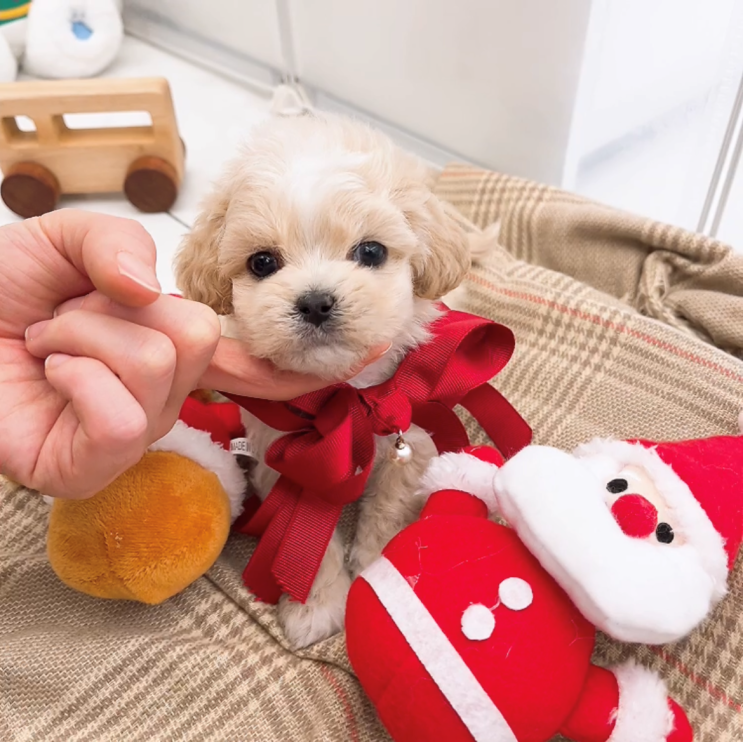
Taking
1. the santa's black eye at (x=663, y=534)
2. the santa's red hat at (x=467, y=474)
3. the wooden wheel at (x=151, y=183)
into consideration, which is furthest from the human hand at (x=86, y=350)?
the wooden wheel at (x=151, y=183)

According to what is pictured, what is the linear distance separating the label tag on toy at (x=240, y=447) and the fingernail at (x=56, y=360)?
0.40m

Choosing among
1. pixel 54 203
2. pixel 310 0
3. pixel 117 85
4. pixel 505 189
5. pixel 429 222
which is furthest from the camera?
pixel 310 0

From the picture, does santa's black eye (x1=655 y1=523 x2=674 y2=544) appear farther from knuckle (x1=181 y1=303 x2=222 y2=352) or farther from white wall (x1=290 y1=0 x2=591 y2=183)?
white wall (x1=290 y1=0 x2=591 y2=183)

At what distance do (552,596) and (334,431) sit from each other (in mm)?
310

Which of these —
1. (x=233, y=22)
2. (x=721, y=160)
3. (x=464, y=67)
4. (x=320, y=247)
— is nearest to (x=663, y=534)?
(x=320, y=247)

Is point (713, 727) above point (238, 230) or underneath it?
underneath

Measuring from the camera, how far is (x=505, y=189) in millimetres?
1533

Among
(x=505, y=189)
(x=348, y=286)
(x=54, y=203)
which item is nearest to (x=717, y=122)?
(x=505, y=189)

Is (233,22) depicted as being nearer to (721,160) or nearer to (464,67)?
(464,67)

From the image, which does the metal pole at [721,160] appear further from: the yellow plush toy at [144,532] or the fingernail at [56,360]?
the fingernail at [56,360]

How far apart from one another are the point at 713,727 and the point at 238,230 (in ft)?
2.54

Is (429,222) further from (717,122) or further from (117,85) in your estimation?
(117,85)

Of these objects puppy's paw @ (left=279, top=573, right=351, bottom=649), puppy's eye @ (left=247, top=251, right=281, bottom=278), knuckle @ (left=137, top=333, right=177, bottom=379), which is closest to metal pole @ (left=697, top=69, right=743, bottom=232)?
puppy's eye @ (left=247, top=251, right=281, bottom=278)

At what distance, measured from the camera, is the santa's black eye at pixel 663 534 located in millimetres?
714
